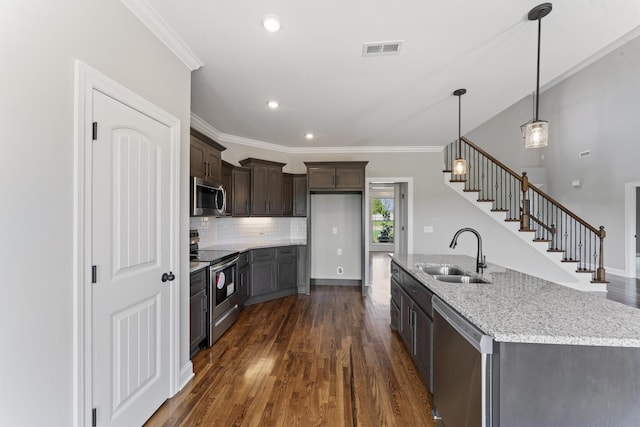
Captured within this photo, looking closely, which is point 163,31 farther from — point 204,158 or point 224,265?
point 224,265

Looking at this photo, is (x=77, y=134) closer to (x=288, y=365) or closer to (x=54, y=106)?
(x=54, y=106)

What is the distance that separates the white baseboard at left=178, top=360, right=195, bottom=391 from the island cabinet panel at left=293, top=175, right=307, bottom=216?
3.13 metres

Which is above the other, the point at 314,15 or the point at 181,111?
the point at 314,15

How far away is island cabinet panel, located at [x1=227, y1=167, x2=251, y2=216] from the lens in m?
4.24

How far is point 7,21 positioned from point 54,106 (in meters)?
0.32

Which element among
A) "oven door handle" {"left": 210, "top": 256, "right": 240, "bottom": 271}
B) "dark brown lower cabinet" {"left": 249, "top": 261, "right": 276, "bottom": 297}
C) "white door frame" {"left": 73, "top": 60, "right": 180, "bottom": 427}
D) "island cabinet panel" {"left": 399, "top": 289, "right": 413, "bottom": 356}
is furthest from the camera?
"dark brown lower cabinet" {"left": 249, "top": 261, "right": 276, "bottom": 297}

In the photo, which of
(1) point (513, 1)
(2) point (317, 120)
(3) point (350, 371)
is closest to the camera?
(1) point (513, 1)

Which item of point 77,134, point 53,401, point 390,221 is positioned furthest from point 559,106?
point 53,401

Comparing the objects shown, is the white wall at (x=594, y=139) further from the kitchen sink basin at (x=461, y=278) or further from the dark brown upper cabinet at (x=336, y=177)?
the kitchen sink basin at (x=461, y=278)

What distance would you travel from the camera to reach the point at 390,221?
10883 mm

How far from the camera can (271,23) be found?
1.85 m

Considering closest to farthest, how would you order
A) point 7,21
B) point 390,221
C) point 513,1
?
point 7,21 → point 513,1 → point 390,221

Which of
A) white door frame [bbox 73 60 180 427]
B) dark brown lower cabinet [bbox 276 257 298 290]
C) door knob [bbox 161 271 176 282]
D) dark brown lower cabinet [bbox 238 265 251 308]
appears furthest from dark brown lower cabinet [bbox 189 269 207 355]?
dark brown lower cabinet [bbox 276 257 298 290]

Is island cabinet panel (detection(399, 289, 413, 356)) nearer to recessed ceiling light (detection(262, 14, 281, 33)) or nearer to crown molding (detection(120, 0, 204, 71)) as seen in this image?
recessed ceiling light (detection(262, 14, 281, 33))
